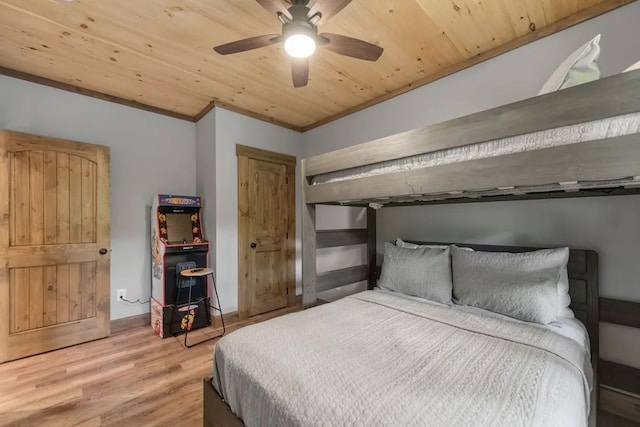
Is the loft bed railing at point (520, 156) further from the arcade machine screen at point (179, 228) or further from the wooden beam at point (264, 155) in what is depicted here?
the arcade machine screen at point (179, 228)

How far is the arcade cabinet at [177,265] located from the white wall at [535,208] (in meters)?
1.99

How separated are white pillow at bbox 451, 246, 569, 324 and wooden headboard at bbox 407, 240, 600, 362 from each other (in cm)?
20

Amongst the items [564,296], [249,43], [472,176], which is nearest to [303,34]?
[249,43]

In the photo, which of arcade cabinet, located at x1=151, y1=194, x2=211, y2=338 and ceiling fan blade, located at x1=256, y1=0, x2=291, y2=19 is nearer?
ceiling fan blade, located at x1=256, y1=0, x2=291, y2=19

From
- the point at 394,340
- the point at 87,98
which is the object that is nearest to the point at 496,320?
the point at 394,340

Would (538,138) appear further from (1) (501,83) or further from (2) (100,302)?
(2) (100,302)

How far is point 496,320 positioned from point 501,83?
173cm

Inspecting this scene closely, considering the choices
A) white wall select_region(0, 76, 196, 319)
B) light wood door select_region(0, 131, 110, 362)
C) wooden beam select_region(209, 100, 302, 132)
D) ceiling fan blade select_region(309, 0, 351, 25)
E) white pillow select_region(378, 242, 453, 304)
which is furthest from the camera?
wooden beam select_region(209, 100, 302, 132)

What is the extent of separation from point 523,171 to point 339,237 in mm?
1596

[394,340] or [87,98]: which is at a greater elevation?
[87,98]

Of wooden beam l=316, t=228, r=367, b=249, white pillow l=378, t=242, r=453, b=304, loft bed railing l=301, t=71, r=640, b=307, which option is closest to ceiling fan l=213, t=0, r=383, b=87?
loft bed railing l=301, t=71, r=640, b=307

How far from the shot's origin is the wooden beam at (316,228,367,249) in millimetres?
2291

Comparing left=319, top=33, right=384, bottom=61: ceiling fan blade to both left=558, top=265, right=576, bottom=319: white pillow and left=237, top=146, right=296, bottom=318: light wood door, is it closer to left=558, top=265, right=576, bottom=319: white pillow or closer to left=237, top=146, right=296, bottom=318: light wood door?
left=558, top=265, right=576, bottom=319: white pillow

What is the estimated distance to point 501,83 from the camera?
2072 millimetres
